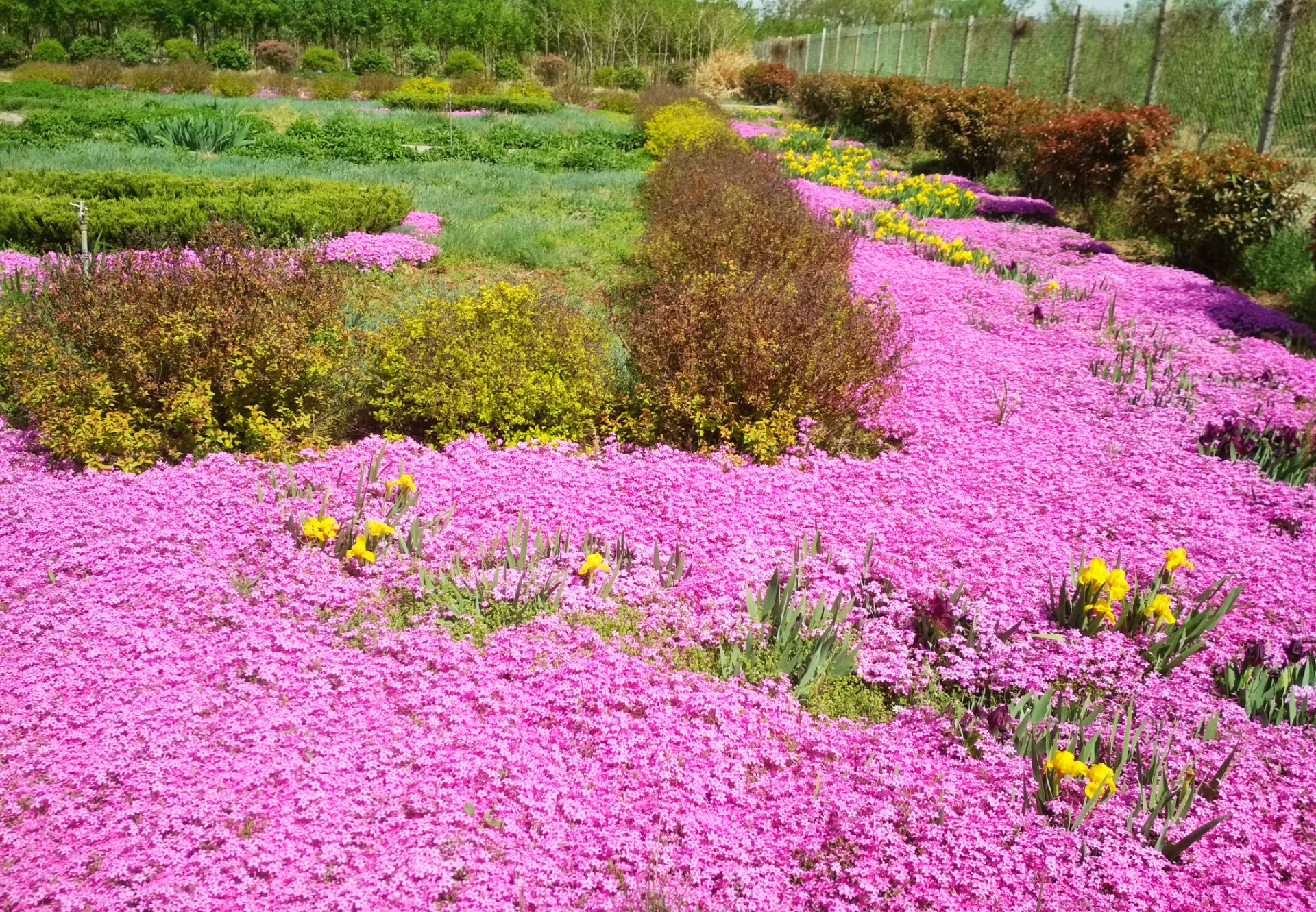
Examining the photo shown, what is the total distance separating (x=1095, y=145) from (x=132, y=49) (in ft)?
159

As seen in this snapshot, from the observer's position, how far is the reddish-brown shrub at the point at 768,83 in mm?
39406

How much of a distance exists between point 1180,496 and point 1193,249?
687 centimetres

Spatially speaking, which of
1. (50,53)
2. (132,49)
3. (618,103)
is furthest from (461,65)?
(50,53)

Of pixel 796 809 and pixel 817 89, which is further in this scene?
pixel 817 89

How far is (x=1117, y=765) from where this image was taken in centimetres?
292

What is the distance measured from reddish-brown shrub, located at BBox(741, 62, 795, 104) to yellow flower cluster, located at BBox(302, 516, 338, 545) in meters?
37.3

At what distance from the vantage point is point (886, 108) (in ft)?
76.5

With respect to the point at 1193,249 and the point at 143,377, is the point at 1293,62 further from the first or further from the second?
the point at 143,377

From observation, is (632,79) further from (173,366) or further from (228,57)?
(173,366)

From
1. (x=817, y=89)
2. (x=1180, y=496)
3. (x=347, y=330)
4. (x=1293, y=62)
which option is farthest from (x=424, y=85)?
(x=1180, y=496)

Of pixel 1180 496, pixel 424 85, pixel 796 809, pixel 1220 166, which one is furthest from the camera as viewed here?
pixel 424 85

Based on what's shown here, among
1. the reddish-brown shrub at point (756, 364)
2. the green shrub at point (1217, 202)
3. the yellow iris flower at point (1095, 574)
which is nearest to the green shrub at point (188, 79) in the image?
the reddish-brown shrub at point (756, 364)

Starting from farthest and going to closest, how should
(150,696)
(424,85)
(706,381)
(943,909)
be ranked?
(424,85) < (706,381) < (150,696) < (943,909)

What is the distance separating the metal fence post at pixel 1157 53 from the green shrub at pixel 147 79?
29.1 m
